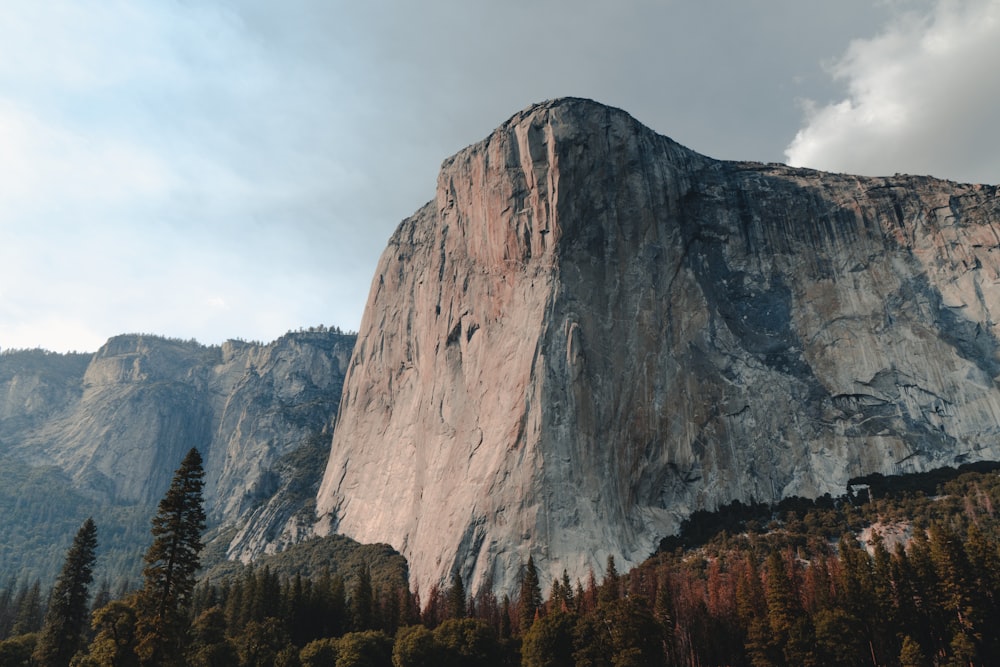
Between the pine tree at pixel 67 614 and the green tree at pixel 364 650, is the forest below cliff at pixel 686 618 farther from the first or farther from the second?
the pine tree at pixel 67 614

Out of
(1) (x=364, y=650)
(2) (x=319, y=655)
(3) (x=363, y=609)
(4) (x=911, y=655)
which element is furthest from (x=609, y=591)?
(2) (x=319, y=655)

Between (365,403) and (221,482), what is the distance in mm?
87355

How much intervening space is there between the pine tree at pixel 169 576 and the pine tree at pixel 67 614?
626 inches

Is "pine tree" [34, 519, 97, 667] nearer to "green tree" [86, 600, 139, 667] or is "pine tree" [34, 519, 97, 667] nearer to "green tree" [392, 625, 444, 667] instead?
"green tree" [86, 600, 139, 667]

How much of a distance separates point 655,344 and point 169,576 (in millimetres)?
71855

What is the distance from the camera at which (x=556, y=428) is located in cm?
8494

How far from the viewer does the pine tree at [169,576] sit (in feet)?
106

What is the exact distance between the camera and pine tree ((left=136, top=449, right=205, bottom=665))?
3244 cm


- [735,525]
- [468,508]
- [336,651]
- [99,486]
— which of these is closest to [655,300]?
[735,525]

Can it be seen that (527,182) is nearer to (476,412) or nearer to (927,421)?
(476,412)

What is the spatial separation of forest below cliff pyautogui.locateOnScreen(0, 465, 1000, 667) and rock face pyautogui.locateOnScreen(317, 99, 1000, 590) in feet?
43.2

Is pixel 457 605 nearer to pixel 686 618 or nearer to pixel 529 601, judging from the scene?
pixel 529 601

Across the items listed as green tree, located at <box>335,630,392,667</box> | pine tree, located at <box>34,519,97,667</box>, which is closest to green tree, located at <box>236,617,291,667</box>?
green tree, located at <box>335,630,392,667</box>

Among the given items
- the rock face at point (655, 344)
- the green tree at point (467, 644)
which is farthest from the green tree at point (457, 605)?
the rock face at point (655, 344)
